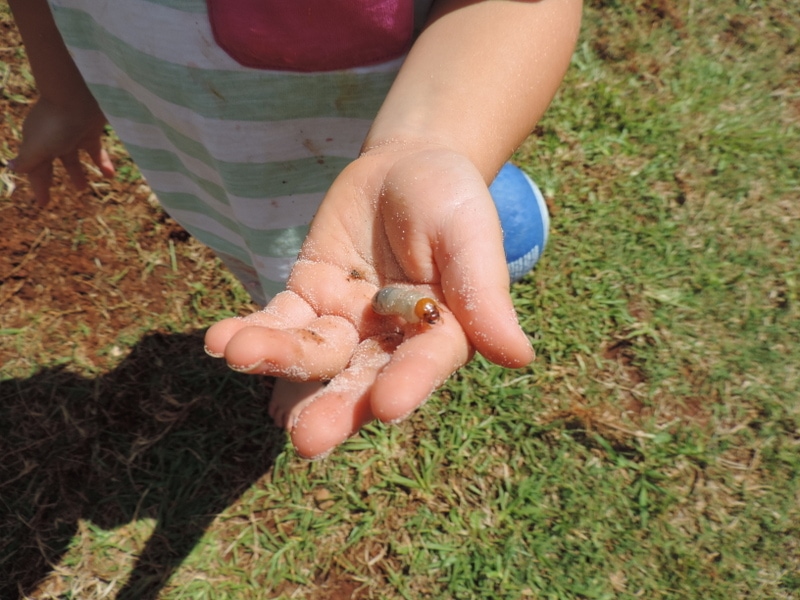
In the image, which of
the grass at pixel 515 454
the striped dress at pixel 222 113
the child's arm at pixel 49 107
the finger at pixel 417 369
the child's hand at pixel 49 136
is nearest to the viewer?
the finger at pixel 417 369

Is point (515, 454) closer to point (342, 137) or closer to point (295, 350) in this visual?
point (342, 137)

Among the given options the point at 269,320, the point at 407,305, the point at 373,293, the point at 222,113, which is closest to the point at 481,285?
the point at 407,305

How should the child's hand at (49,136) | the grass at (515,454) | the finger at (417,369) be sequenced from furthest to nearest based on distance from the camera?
1. the grass at (515,454)
2. the child's hand at (49,136)
3. the finger at (417,369)

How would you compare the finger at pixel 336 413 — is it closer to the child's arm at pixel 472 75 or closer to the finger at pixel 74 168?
the child's arm at pixel 472 75

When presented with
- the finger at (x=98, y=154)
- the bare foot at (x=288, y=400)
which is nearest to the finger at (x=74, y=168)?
the finger at (x=98, y=154)

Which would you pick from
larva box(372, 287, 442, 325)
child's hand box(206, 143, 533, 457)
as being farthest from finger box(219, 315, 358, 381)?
larva box(372, 287, 442, 325)

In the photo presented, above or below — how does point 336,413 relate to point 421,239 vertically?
below

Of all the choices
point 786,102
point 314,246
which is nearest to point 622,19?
point 786,102

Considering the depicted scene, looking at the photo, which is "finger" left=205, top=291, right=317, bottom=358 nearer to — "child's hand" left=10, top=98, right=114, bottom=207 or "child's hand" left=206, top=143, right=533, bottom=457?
"child's hand" left=206, top=143, right=533, bottom=457
